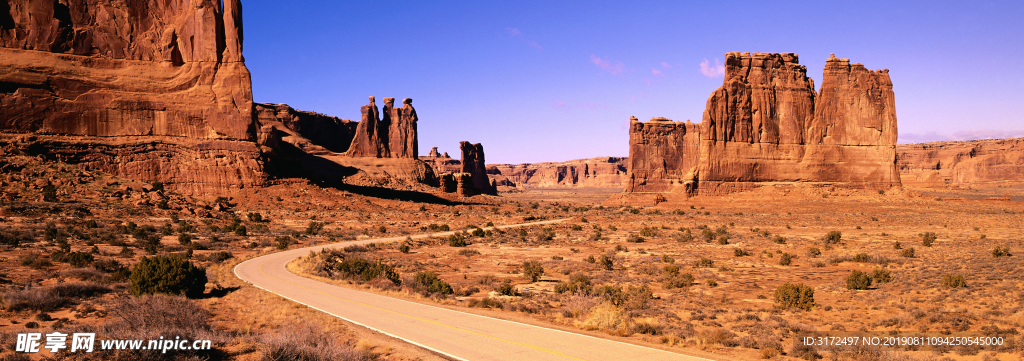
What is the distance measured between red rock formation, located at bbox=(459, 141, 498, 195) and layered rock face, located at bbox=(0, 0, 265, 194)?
9036cm

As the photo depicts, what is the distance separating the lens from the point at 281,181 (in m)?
51.5

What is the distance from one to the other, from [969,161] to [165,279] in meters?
177

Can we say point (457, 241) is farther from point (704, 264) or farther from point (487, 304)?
point (487, 304)

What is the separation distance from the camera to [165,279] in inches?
604

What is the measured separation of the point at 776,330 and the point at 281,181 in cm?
4913

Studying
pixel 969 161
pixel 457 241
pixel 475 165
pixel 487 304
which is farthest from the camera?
pixel 475 165

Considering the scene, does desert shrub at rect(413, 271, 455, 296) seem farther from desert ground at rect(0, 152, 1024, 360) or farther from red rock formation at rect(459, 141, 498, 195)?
red rock formation at rect(459, 141, 498, 195)

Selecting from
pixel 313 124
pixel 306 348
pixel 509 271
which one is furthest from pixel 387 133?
pixel 306 348

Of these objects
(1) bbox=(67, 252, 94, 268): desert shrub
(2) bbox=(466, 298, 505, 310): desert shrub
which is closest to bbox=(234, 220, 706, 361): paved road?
(2) bbox=(466, 298, 505, 310): desert shrub

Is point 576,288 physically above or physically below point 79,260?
below

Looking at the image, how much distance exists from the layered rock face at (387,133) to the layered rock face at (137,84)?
5974 cm

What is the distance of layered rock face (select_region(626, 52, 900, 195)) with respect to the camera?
67375 millimetres

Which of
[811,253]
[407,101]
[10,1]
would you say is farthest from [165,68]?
[407,101]

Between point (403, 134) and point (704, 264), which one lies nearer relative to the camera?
point (704, 264)
